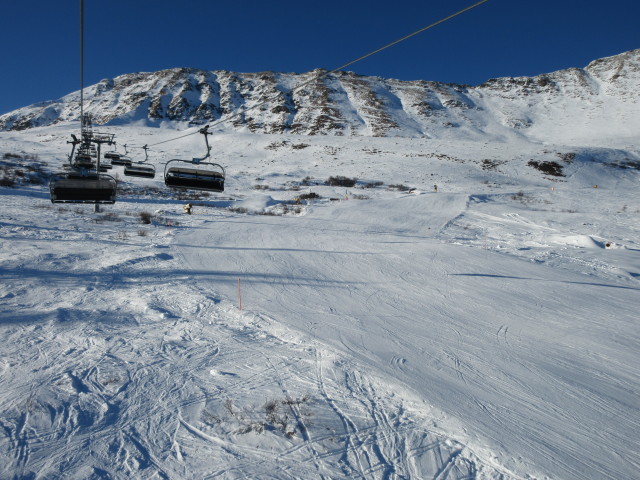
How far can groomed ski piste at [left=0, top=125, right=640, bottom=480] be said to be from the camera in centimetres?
371

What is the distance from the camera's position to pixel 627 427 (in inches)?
169

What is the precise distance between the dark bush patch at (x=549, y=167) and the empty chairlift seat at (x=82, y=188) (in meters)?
44.7

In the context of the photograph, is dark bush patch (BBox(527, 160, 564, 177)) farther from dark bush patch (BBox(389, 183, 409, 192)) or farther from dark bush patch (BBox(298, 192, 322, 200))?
dark bush patch (BBox(298, 192, 322, 200))

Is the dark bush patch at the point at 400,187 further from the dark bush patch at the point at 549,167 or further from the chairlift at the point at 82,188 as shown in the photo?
the chairlift at the point at 82,188

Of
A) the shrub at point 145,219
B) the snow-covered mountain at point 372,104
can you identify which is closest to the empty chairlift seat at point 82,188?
the shrub at point 145,219

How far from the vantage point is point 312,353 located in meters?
5.73

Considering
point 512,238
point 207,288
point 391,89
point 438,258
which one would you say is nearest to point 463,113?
point 391,89

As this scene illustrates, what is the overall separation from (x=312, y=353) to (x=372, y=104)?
289 ft

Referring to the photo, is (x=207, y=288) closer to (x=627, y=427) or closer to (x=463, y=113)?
(x=627, y=427)

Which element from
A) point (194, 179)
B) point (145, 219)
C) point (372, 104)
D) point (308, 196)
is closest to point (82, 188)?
point (194, 179)

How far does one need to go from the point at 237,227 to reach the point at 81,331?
1076 cm

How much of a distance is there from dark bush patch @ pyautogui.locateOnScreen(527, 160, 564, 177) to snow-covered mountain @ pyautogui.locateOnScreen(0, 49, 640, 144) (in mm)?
25840

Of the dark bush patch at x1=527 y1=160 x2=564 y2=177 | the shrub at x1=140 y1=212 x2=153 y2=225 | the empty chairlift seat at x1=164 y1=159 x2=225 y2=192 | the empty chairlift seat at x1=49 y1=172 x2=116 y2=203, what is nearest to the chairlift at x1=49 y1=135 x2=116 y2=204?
the empty chairlift seat at x1=49 y1=172 x2=116 y2=203

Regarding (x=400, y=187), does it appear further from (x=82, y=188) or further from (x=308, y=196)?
(x=82, y=188)
